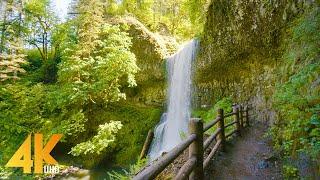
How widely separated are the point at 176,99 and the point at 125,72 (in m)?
4.00

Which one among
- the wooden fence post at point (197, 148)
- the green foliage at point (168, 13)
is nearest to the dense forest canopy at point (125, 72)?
the green foliage at point (168, 13)

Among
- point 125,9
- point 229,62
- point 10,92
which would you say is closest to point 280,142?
point 229,62

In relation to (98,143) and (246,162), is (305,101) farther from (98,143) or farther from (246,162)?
(98,143)

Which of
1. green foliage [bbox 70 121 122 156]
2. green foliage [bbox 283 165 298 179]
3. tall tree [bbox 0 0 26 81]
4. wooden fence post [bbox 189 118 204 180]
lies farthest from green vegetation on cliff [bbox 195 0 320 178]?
tall tree [bbox 0 0 26 81]

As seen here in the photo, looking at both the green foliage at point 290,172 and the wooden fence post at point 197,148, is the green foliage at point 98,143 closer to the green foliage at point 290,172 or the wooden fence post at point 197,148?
the green foliage at point 290,172

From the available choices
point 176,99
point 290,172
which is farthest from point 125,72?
point 290,172

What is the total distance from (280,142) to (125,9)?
18.9 meters

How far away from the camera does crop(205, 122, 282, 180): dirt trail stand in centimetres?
570

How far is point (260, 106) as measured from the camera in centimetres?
1306

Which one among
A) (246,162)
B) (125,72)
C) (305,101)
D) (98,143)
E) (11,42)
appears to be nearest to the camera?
(305,101)

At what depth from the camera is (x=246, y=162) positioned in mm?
6672

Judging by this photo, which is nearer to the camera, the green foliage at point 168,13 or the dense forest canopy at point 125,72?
the dense forest canopy at point 125,72

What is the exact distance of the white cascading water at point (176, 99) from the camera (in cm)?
1648

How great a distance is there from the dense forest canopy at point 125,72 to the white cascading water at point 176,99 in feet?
1.84
